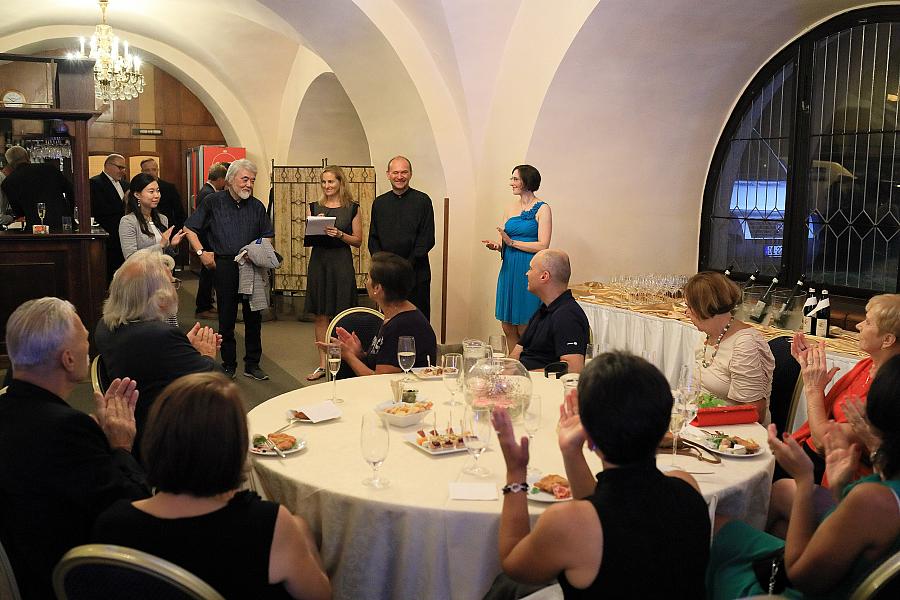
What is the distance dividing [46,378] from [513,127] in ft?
17.0

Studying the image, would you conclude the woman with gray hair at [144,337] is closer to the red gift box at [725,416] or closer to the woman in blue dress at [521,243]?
the red gift box at [725,416]

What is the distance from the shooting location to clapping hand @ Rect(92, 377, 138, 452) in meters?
2.50

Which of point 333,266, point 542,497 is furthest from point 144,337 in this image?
point 333,266

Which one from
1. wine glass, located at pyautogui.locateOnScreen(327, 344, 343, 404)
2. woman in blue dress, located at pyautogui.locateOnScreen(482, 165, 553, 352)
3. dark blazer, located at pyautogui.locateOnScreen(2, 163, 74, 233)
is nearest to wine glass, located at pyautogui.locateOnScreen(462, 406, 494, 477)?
wine glass, located at pyautogui.locateOnScreen(327, 344, 343, 404)

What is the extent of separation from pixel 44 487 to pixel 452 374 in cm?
149

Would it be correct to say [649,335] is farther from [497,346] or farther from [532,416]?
[532,416]

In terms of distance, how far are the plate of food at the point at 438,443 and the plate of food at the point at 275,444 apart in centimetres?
35

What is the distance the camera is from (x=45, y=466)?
6.77 feet

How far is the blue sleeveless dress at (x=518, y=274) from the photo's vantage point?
20.3 feet

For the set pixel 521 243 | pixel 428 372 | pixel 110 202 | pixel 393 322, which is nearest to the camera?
pixel 428 372

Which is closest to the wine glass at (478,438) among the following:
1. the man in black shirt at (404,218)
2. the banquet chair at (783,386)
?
the banquet chair at (783,386)

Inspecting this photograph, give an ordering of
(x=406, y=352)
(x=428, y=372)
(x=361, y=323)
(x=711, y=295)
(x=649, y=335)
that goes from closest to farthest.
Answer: (x=406, y=352) < (x=711, y=295) < (x=428, y=372) < (x=361, y=323) < (x=649, y=335)

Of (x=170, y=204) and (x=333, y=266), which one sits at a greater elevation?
(x=170, y=204)

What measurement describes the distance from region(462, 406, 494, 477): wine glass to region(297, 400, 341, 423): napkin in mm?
576
